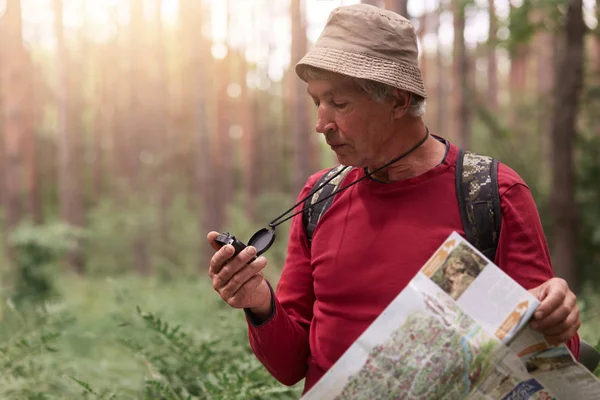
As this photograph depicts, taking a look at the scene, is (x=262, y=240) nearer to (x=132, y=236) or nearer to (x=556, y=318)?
(x=556, y=318)

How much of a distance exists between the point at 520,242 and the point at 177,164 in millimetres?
27280

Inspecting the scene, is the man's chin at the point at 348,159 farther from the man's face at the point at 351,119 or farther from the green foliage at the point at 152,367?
the green foliage at the point at 152,367

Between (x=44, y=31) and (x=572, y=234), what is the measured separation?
31992mm

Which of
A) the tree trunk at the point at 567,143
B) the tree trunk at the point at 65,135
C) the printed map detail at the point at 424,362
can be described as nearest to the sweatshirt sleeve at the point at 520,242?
the printed map detail at the point at 424,362

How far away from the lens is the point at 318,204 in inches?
92.4

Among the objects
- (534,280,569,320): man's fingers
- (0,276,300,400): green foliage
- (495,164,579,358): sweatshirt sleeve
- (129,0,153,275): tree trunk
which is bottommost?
(129,0,153,275): tree trunk

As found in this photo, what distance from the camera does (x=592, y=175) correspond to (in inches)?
462

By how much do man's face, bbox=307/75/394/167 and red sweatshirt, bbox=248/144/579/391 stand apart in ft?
0.48

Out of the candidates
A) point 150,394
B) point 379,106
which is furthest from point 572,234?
point 379,106

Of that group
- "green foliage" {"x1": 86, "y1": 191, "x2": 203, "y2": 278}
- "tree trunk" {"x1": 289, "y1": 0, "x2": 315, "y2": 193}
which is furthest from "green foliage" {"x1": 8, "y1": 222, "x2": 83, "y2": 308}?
"green foliage" {"x1": 86, "y1": 191, "x2": 203, "y2": 278}

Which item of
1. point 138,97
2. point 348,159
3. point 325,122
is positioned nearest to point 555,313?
point 348,159

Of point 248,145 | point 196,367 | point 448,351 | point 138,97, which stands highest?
point 448,351

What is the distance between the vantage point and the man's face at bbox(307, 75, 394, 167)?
6.89 feet

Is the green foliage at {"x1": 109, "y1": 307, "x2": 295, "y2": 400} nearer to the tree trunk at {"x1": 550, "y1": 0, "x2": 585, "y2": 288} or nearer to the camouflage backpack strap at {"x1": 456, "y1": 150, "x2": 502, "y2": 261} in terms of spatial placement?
the camouflage backpack strap at {"x1": 456, "y1": 150, "x2": 502, "y2": 261}
